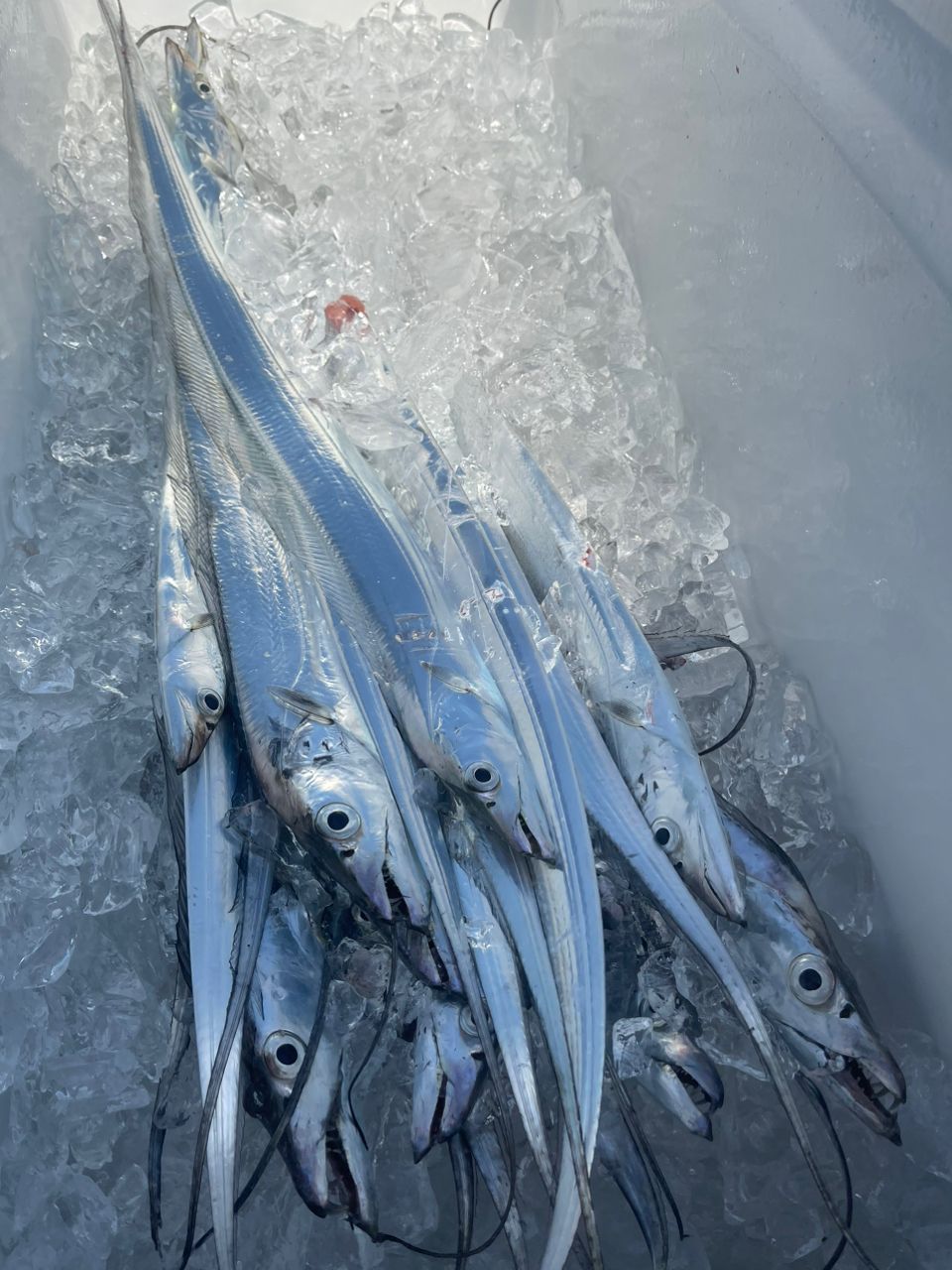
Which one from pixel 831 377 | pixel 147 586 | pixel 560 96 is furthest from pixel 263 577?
pixel 560 96

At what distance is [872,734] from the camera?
4.87 ft

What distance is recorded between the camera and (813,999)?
1.18 m

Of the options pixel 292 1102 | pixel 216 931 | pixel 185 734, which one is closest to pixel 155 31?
pixel 185 734

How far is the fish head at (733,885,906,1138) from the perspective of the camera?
1161 millimetres

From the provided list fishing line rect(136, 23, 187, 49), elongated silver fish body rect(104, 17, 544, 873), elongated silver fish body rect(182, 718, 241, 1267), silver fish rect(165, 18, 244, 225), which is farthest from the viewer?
fishing line rect(136, 23, 187, 49)

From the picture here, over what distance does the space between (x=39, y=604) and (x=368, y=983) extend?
102cm

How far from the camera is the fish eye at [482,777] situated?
118 cm

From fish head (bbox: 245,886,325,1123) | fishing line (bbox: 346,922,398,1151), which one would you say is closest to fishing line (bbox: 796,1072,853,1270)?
fishing line (bbox: 346,922,398,1151)

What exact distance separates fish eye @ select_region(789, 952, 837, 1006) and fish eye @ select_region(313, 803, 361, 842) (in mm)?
658

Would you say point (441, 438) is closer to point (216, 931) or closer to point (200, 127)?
point (216, 931)

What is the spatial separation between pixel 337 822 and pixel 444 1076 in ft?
1.21

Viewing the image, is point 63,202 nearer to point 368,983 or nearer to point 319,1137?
point 368,983

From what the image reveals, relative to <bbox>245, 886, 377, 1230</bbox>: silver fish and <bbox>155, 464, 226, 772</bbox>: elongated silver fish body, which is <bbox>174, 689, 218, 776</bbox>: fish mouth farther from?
<bbox>245, 886, 377, 1230</bbox>: silver fish

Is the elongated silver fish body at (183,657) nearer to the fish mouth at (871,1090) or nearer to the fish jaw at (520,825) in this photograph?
the fish jaw at (520,825)
